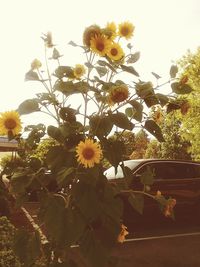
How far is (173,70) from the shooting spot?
2.37 m

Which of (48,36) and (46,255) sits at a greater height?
(48,36)

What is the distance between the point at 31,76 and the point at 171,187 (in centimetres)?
622

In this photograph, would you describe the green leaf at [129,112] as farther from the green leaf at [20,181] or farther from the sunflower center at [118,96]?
the green leaf at [20,181]

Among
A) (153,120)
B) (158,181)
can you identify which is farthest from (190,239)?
(153,120)

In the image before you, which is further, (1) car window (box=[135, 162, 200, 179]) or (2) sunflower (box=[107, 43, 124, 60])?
(1) car window (box=[135, 162, 200, 179])

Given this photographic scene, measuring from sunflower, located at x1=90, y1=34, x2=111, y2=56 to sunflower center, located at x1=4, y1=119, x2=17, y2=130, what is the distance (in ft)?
2.12

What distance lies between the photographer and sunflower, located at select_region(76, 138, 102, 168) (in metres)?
2.08

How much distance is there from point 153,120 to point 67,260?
3.44 feet

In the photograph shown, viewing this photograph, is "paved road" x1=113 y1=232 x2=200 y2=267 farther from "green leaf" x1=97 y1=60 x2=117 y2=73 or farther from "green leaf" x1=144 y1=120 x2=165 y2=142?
"green leaf" x1=97 y1=60 x2=117 y2=73

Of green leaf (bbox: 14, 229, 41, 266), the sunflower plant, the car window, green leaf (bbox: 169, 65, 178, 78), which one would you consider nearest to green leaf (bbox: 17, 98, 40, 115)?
the sunflower plant

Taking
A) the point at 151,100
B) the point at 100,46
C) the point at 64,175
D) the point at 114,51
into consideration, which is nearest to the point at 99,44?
the point at 100,46

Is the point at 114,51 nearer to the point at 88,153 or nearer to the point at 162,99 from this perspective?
the point at 162,99

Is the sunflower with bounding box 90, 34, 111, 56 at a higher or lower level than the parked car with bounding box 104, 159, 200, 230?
higher

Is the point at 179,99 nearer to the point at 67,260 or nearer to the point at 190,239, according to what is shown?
the point at 67,260
